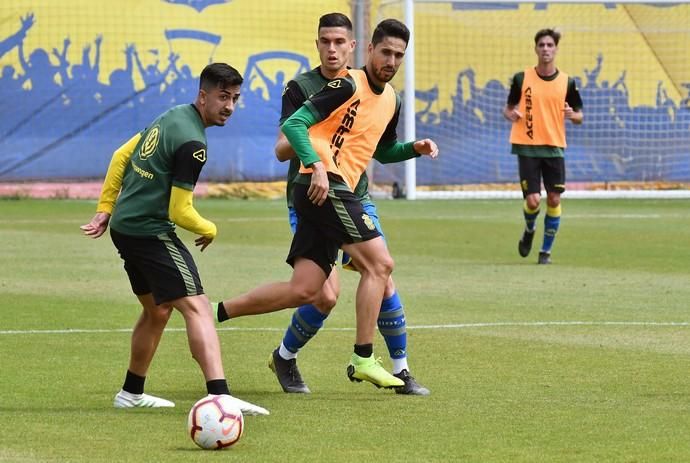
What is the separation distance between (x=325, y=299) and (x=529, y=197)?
8873 millimetres

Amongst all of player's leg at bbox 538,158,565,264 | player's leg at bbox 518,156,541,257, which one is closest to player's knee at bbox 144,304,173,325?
player's leg at bbox 538,158,565,264

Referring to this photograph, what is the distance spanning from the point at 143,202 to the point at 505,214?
17.7 meters

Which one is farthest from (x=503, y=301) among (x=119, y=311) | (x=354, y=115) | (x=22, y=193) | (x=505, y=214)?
(x=22, y=193)

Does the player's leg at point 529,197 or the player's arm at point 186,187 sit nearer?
the player's arm at point 186,187

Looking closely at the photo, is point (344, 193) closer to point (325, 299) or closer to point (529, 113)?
point (325, 299)

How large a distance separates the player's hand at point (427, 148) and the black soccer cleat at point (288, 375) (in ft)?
4.60

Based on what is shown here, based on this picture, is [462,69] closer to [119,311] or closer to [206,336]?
[119,311]

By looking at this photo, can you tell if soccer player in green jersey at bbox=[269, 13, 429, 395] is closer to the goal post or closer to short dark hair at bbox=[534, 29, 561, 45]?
short dark hair at bbox=[534, 29, 561, 45]

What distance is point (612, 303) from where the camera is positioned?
1267 centimetres

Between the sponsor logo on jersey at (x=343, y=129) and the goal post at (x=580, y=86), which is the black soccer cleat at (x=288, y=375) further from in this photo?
the goal post at (x=580, y=86)

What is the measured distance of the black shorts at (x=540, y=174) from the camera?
17.3 metres

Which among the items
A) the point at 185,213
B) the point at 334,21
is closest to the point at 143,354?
the point at 185,213

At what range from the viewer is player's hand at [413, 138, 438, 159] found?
28.1 feet

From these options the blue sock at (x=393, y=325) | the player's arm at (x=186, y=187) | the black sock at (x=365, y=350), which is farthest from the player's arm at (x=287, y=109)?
the player's arm at (x=186, y=187)
